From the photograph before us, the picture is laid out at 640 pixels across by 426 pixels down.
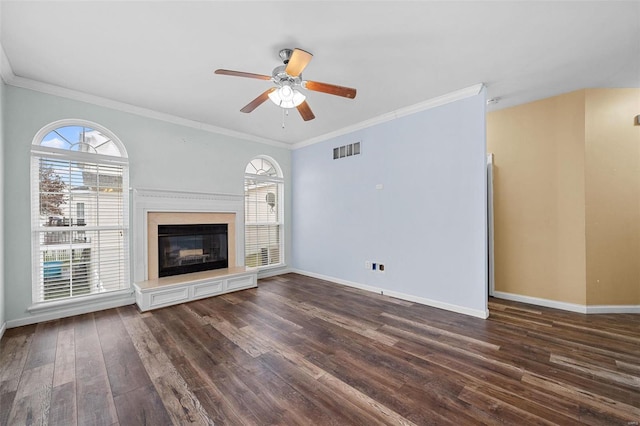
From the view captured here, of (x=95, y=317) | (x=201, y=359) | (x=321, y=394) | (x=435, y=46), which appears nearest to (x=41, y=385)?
(x=201, y=359)

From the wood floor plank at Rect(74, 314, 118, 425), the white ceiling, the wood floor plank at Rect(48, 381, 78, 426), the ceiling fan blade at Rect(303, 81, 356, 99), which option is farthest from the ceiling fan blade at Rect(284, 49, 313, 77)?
the wood floor plank at Rect(48, 381, 78, 426)

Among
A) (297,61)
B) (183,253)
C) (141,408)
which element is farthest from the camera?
(183,253)

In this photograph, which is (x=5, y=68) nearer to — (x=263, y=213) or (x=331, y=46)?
(x=331, y=46)

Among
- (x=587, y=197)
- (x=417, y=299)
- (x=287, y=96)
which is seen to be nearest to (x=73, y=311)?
(x=287, y=96)

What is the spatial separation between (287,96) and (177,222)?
301cm

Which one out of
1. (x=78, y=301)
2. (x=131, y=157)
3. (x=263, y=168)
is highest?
(x=263, y=168)

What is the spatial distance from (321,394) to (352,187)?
342 cm

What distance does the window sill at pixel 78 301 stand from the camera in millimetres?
3125

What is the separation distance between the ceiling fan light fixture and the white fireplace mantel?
104 inches

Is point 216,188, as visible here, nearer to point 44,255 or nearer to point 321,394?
point 44,255

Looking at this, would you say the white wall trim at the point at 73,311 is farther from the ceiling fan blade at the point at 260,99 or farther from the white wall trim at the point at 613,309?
the white wall trim at the point at 613,309

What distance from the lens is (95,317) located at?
3303 mm

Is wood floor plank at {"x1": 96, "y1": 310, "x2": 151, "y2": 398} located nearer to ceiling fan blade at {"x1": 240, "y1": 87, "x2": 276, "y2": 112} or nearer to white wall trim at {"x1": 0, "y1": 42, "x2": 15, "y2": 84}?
ceiling fan blade at {"x1": 240, "y1": 87, "x2": 276, "y2": 112}

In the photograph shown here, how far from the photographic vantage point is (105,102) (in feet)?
11.7
